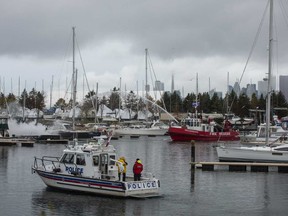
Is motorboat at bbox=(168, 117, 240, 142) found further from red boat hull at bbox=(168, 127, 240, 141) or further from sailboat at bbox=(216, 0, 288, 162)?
sailboat at bbox=(216, 0, 288, 162)

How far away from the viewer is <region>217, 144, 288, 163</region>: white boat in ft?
183

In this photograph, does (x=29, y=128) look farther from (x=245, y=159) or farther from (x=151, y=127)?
(x=245, y=159)

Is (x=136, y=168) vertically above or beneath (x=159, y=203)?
above

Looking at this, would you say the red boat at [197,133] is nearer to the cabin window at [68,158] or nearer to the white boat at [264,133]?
the white boat at [264,133]

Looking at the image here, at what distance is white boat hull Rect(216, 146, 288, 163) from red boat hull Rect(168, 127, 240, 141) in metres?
45.0

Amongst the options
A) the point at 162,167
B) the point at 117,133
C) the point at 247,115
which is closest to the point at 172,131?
the point at 117,133

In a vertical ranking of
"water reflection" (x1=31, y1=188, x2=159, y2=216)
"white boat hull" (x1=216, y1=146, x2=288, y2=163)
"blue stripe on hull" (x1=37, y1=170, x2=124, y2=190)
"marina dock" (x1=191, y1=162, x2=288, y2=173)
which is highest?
"white boat hull" (x1=216, y1=146, x2=288, y2=163)

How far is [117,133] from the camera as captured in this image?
132000mm

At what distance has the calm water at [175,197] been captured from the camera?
33094 mm

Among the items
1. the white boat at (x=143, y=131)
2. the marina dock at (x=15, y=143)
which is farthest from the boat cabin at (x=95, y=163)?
the white boat at (x=143, y=131)

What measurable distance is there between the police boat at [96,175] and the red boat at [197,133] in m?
66.9

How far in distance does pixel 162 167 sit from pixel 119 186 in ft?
77.7

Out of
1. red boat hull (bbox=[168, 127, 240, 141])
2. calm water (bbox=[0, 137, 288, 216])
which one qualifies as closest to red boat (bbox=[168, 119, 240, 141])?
red boat hull (bbox=[168, 127, 240, 141])

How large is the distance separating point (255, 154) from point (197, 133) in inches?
1960
